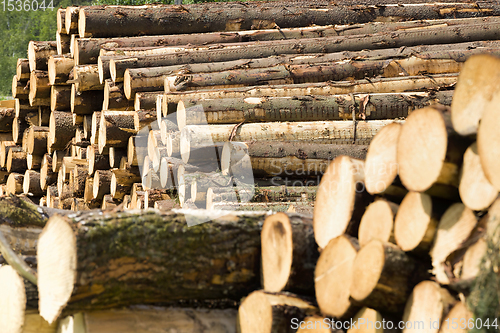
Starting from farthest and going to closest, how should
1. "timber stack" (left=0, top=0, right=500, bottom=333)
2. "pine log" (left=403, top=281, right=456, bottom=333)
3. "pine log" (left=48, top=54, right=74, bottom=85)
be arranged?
"pine log" (left=48, top=54, right=74, bottom=85) → "timber stack" (left=0, top=0, right=500, bottom=333) → "pine log" (left=403, top=281, right=456, bottom=333)

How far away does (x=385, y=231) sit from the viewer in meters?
2.59

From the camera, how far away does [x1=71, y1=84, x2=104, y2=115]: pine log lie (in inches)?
302

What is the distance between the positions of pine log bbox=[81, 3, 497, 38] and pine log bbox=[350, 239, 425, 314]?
610 cm

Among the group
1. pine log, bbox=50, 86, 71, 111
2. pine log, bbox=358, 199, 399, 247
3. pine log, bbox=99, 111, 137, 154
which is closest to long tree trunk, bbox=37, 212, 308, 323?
pine log, bbox=358, 199, 399, 247

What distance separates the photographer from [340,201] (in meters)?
Answer: 2.86

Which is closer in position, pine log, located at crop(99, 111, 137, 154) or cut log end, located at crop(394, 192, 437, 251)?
cut log end, located at crop(394, 192, 437, 251)

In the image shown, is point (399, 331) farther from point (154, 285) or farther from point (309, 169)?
point (309, 169)

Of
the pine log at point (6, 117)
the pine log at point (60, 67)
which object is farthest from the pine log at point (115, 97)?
the pine log at point (6, 117)

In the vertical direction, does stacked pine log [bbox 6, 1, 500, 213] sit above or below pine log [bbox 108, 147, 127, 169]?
above

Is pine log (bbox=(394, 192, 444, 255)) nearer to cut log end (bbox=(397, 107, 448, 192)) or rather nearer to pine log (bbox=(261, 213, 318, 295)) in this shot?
cut log end (bbox=(397, 107, 448, 192))

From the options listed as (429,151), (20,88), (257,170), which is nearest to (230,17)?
(257,170)

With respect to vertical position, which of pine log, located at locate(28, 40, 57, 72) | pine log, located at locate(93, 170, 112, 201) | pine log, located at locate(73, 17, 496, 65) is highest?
pine log, located at locate(73, 17, 496, 65)

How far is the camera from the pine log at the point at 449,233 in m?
2.25

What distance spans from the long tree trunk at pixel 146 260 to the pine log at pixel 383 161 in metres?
0.80
